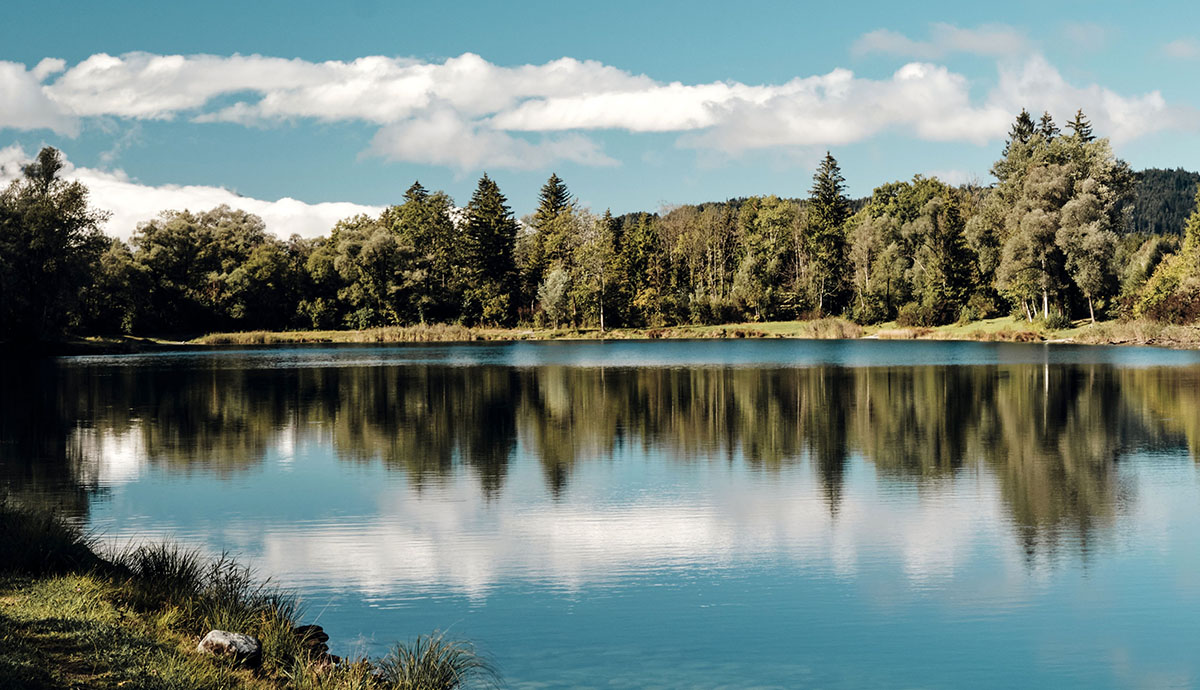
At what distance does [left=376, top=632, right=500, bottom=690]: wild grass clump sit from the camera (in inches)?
313

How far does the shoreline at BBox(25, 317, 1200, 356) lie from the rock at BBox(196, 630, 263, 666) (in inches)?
2549

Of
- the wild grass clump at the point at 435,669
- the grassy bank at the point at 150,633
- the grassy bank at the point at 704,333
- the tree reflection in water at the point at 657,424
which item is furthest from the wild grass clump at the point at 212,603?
the grassy bank at the point at 704,333

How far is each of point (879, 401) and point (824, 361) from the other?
22.2 meters

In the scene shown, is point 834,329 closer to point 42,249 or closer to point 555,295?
point 555,295

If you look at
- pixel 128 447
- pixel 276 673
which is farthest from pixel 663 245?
pixel 276 673

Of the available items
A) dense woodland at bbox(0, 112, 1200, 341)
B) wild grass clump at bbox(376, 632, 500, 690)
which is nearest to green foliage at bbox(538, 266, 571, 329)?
dense woodland at bbox(0, 112, 1200, 341)

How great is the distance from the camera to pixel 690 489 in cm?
1723

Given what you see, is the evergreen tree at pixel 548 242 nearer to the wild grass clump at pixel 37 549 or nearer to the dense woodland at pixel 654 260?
the dense woodland at pixel 654 260

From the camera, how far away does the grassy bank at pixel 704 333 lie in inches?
2953

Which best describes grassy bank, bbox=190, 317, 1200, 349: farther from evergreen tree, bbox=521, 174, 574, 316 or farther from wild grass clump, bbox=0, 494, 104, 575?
wild grass clump, bbox=0, 494, 104, 575

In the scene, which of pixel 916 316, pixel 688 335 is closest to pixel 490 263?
pixel 688 335

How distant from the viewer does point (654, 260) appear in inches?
3971

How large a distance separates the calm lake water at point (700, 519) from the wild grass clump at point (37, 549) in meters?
2.30

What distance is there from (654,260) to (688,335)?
1187 centimetres
